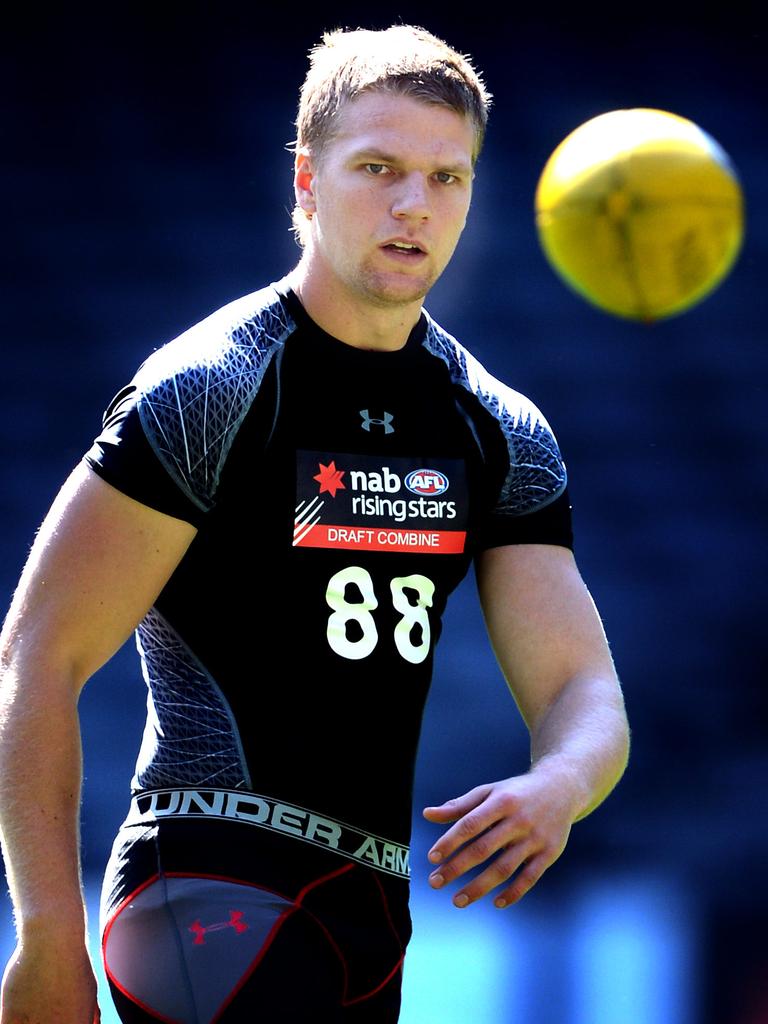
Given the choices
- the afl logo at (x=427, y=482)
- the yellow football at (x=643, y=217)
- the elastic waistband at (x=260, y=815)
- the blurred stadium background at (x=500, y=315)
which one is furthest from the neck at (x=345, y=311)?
the blurred stadium background at (x=500, y=315)

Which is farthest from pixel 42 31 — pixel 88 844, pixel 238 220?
pixel 88 844

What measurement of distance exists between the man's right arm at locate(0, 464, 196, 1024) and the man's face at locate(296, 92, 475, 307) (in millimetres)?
526

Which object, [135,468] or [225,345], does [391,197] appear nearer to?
[225,345]

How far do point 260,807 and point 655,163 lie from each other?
9.28ft

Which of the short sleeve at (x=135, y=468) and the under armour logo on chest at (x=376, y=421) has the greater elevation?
the under armour logo on chest at (x=376, y=421)

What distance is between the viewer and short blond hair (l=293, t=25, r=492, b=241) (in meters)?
2.70

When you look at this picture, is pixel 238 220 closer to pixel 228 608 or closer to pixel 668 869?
pixel 668 869

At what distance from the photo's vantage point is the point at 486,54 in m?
7.70

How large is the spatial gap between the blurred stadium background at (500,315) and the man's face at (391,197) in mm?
3771

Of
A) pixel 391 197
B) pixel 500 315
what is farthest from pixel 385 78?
pixel 500 315

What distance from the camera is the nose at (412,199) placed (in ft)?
8.63

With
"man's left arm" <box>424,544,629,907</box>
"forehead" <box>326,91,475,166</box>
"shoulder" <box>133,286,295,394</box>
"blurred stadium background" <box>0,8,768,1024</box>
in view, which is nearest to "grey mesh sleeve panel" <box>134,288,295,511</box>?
"shoulder" <box>133,286,295,394</box>

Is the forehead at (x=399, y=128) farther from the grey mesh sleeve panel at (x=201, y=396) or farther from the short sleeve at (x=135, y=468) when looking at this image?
the short sleeve at (x=135, y=468)

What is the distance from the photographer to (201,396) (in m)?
2.50
